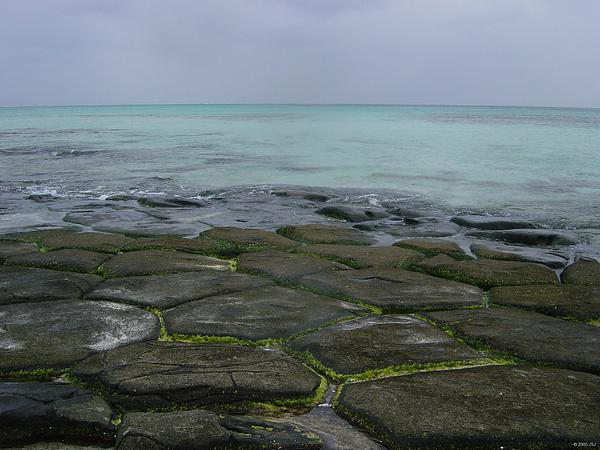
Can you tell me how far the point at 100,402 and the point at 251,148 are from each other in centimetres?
2935

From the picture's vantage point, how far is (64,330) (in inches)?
185

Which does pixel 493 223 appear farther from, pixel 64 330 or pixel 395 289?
pixel 64 330

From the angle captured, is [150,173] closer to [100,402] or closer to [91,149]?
[91,149]

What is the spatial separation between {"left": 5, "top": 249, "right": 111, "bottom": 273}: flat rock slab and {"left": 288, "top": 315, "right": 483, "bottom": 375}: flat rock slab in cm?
353

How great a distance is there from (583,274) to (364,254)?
2853 millimetres

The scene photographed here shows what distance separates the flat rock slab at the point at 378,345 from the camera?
166 inches

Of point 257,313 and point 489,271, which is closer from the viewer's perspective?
point 257,313

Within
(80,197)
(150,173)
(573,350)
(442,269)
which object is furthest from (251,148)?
(573,350)

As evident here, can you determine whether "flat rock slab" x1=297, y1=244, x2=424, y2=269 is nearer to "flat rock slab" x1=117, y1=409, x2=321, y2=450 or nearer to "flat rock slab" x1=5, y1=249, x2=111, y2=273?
"flat rock slab" x1=5, y1=249, x2=111, y2=273

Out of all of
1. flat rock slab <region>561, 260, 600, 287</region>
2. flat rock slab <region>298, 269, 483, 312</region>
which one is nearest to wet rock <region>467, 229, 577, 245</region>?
flat rock slab <region>561, 260, 600, 287</region>

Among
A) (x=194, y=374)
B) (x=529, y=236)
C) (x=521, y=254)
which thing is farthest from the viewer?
(x=529, y=236)

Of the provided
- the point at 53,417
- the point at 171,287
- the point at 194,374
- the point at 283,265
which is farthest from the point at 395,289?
the point at 53,417

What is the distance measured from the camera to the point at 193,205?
1335 cm

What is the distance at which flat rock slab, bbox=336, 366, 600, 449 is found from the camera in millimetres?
3180
